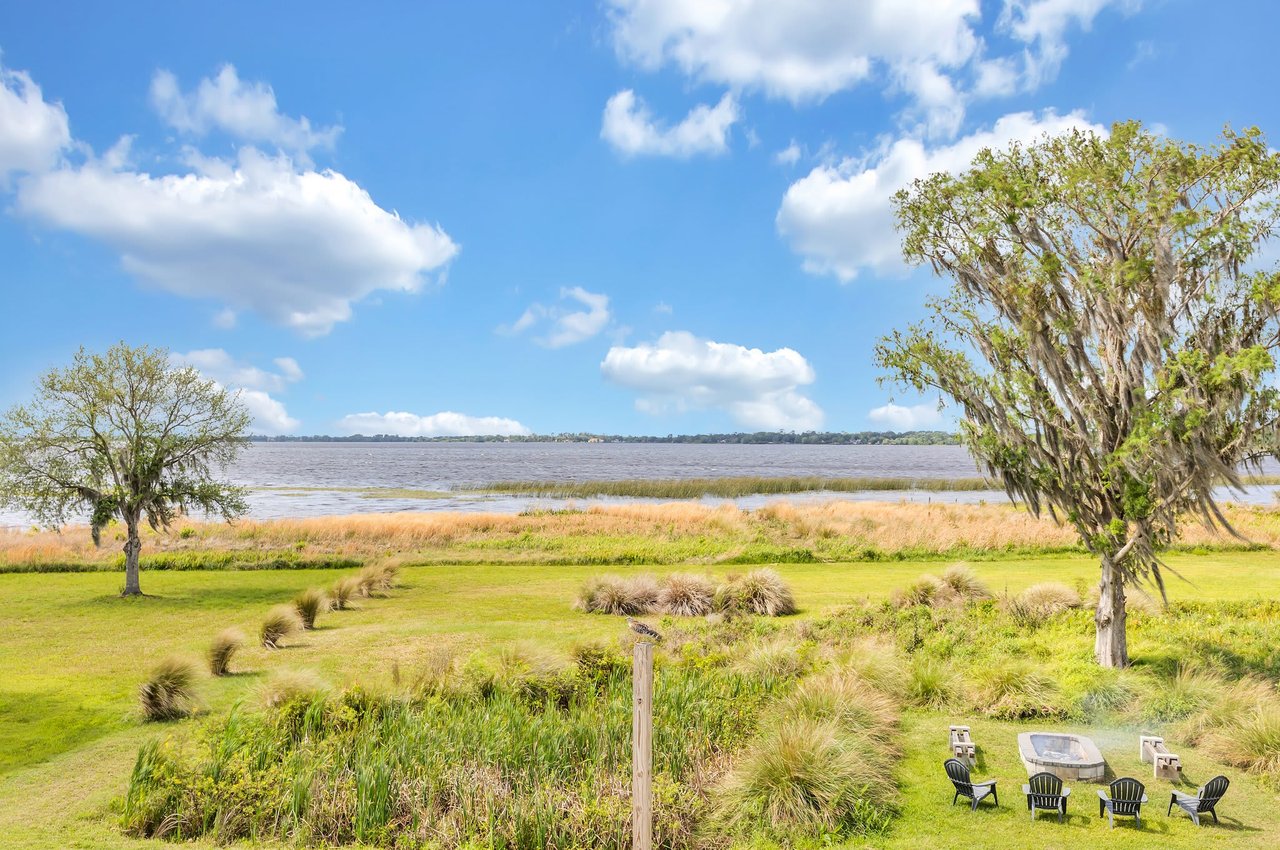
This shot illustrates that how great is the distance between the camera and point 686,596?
20750 mm

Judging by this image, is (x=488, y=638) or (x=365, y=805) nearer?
(x=365, y=805)

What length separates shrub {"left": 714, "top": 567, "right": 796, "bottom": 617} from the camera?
1989cm

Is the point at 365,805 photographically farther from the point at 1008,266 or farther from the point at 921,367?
the point at 1008,266

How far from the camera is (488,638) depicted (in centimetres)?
1745

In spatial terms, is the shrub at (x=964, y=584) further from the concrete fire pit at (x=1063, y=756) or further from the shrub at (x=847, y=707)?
the concrete fire pit at (x=1063, y=756)

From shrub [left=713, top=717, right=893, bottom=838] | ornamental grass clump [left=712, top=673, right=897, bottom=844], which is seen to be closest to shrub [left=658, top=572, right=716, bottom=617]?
ornamental grass clump [left=712, top=673, right=897, bottom=844]

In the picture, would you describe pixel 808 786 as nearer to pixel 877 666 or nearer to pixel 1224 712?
pixel 877 666

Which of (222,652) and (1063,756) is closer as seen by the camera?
(1063,756)

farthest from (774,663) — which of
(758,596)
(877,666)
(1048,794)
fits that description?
(758,596)

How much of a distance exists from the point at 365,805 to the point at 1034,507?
477 inches

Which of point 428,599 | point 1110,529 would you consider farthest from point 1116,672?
point 428,599

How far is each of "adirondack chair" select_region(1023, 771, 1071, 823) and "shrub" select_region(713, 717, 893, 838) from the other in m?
1.65

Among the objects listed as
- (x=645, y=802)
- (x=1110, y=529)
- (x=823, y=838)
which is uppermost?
(x=1110, y=529)

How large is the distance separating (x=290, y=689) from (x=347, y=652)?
5315 millimetres
